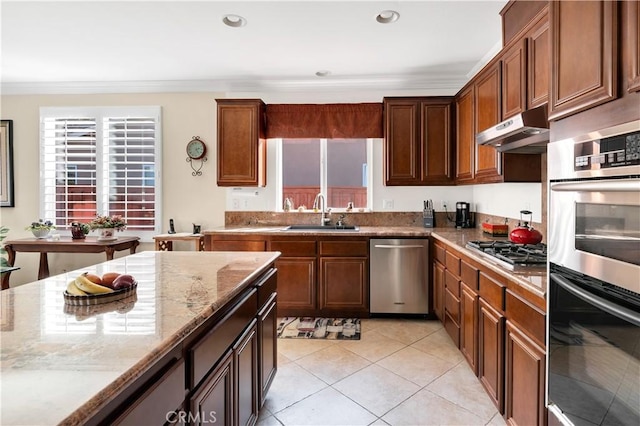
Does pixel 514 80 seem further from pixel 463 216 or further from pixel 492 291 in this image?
pixel 463 216

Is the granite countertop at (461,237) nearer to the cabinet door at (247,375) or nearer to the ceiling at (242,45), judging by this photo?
the cabinet door at (247,375)

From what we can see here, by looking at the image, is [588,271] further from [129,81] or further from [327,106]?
[129,81]

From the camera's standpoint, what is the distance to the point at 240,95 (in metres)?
4.39

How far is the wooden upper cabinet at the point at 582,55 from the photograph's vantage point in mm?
1134

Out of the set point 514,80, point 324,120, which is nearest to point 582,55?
point 514,80

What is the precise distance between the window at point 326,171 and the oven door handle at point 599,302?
3163mm

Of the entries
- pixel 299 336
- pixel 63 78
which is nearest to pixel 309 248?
pixel 299 336

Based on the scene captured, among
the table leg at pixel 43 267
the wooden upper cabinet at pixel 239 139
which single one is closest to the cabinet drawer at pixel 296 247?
the wooden upper cabinet at pixel 239 139

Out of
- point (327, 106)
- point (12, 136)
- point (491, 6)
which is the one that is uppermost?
point (491, 6)

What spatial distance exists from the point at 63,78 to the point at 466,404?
5.31 meters

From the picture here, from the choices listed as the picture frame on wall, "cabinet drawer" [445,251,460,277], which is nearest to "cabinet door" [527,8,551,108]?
"cabinet drawer" [445,251,460,277]

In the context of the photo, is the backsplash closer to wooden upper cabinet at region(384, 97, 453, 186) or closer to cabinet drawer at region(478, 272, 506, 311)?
wooden upper cabinet at region(384, 97, 453, 186)

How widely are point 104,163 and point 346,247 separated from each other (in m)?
3.21

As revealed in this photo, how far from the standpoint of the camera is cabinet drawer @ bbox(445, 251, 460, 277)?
2785 millimetres
